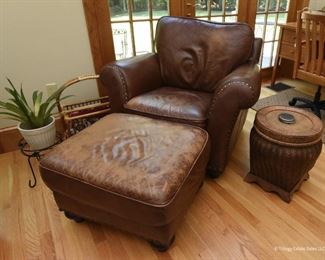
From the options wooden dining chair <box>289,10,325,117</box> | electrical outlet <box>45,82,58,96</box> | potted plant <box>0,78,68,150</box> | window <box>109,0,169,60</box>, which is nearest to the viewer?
potted plant <box>0,78,68,150</box>

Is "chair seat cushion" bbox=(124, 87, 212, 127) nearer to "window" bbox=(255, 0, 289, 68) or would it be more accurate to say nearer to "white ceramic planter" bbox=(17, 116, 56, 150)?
"white ceramic planter" bbox=(17, 116, 56, 150)

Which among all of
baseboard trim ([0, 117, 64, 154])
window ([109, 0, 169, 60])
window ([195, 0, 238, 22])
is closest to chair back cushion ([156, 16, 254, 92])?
window ([109, 0, 169, 60])

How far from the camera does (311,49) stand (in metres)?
1.92

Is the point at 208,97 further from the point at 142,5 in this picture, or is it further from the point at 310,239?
the point at 142,5

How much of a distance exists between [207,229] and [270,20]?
2.51 m

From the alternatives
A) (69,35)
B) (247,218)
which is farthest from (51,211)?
(69,35)

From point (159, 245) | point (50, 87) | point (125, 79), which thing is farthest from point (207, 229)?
point (50, 87)

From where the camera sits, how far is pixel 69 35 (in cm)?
181

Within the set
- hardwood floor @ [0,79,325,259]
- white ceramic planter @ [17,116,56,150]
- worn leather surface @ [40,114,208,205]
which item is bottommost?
hardwood floor @ [0,79,325,259]

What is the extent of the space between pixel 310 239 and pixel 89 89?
5.87ft

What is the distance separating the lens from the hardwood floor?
1.12 m

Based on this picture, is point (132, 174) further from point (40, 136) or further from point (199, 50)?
point (199, 50)

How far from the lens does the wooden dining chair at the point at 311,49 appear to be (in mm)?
1754

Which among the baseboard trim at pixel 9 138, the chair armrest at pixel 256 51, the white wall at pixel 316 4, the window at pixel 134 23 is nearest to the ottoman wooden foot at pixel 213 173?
the chair armrest at pixel 256 51
